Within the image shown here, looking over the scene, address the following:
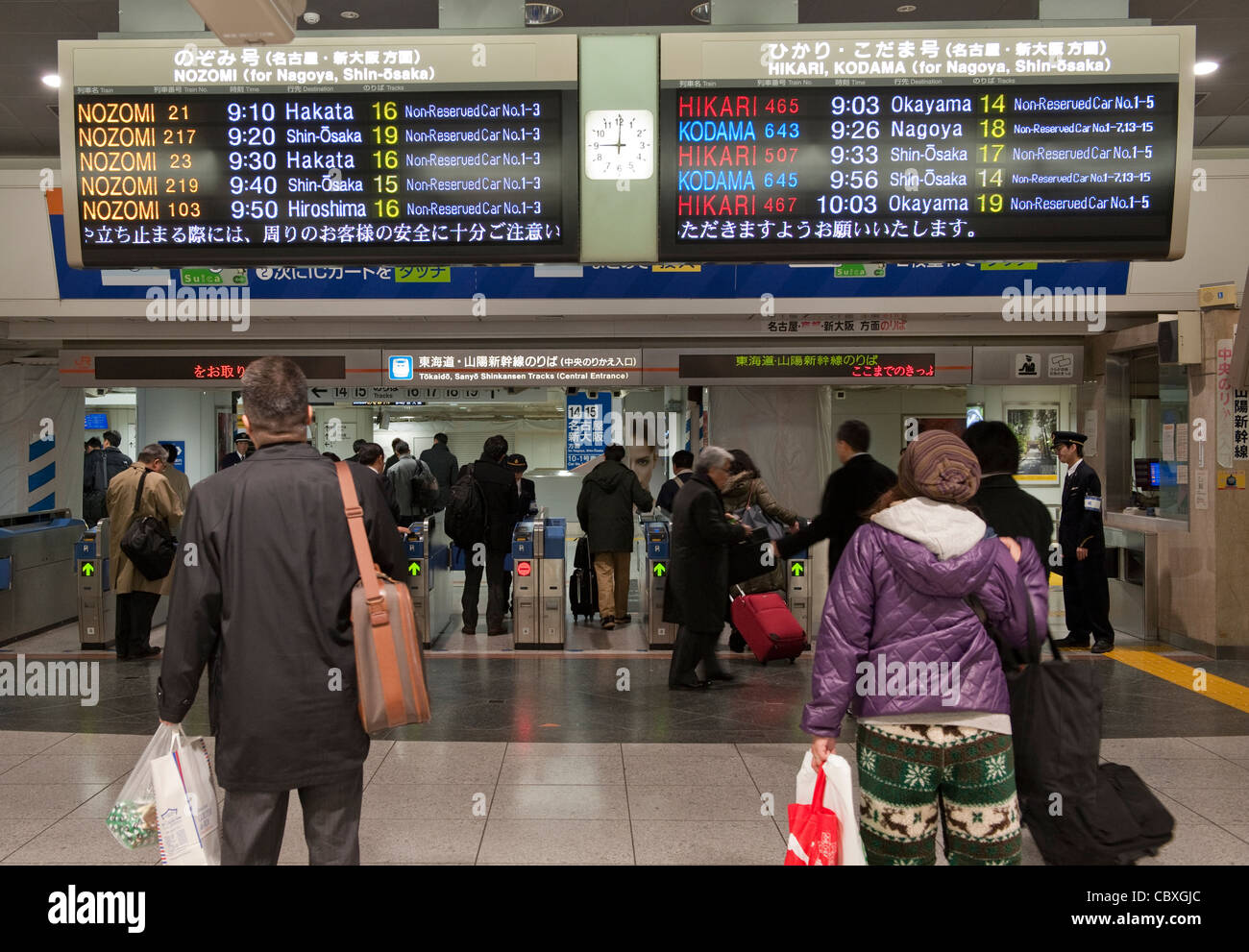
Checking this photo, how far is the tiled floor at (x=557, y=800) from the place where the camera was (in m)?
4.00

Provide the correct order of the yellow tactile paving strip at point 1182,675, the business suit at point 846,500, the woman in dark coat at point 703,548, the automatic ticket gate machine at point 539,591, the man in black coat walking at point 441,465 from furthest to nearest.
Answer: the man in black coat walking at point 441,465 < the automatic ticket gate machine at point 539,591 < the yellow tactile paving strip at point 1182,675 < the woman in dark coat at point 703,548 < the business suit at point 846,500

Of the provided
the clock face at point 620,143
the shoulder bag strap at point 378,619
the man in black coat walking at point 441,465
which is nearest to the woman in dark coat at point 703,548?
the clock face at point 620,143

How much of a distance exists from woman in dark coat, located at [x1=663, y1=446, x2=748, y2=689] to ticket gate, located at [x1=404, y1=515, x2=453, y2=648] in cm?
258

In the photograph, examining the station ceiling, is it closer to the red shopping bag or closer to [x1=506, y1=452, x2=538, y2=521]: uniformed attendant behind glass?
[x1=506, y1=452, x2=538, y2=521]: uniformed attendant behind glass

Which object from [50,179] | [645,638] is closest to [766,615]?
[645,638]

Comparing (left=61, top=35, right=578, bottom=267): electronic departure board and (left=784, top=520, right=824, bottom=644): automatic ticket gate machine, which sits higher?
(left=61, top=35, right=578, bottom=267): electronic departure board

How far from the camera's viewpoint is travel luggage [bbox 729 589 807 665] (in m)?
7.39

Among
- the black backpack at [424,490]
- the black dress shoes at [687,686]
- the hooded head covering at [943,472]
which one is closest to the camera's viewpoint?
the hooded head covering at [943,472]

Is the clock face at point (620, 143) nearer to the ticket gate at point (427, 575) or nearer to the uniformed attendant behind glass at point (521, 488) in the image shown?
the ticket gate at point (427, 575)

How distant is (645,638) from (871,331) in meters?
3.20

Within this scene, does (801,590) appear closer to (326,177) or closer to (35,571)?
(326,177)

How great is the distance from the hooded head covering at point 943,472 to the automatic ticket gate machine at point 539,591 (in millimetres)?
5872

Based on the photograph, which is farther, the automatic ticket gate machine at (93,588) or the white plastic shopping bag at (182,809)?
the automatic ticket gate machine at (93,588)

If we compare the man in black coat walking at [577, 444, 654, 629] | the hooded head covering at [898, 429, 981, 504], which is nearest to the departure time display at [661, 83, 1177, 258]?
the hooded head covering at [898, 429, 981, 504]
